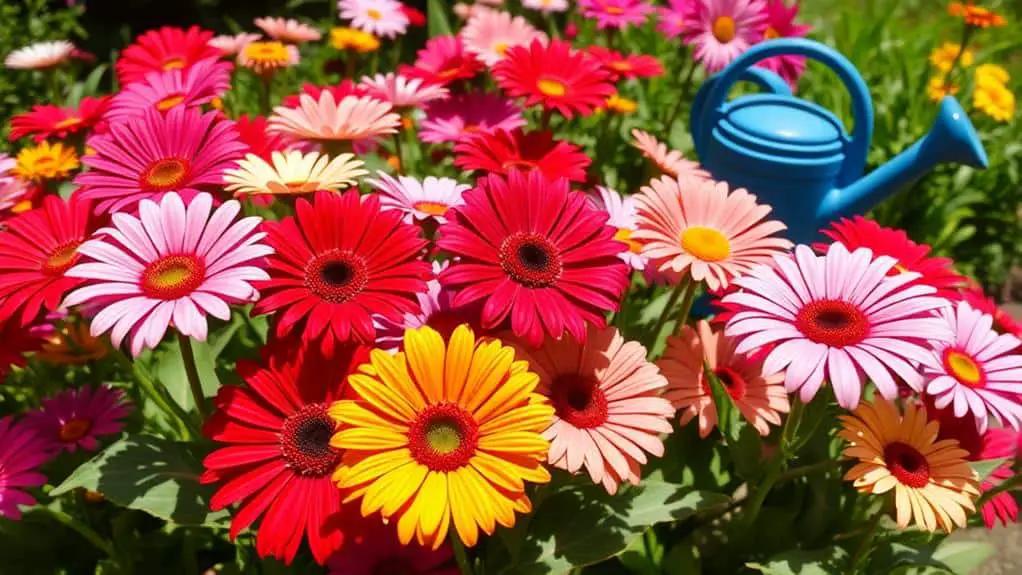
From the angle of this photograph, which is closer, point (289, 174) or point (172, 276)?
point (172, 276)

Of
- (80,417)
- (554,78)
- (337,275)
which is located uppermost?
(554,78)

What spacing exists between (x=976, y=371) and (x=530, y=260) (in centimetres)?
65

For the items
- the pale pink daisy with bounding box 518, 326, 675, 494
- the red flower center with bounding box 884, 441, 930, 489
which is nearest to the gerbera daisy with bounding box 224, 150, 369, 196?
the pale pink daisy with bounding box 518, 326, 675, 494

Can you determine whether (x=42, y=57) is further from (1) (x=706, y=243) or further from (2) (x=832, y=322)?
(2) (x=832, y=322)

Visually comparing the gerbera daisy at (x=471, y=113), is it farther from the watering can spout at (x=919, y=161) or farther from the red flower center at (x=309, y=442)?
the red flower center at (x=309, y=442)

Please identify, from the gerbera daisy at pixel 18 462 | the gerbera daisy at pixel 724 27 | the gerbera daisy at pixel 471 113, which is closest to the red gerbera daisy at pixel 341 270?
the gerbera daisy at pixel 18 462

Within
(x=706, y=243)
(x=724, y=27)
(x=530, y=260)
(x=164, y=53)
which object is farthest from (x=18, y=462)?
(x=724, y=27)

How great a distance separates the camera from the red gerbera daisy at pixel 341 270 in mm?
879

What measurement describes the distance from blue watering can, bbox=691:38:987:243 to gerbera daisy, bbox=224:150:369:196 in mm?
782

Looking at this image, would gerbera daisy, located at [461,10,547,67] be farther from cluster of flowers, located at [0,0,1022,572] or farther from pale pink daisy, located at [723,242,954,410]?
pale pink daisy, located at [723,242,954,410]

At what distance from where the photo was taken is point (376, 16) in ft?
6.77

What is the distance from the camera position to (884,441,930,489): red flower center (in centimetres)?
100

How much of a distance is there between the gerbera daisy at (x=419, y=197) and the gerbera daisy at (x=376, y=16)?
2.92 feet

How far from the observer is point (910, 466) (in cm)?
103
